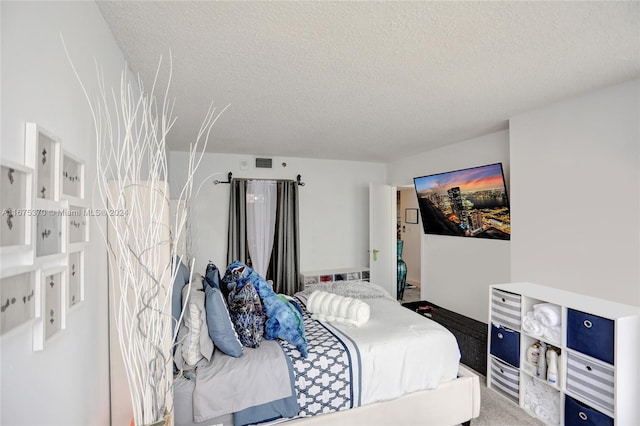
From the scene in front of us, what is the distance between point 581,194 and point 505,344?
1.27 meters

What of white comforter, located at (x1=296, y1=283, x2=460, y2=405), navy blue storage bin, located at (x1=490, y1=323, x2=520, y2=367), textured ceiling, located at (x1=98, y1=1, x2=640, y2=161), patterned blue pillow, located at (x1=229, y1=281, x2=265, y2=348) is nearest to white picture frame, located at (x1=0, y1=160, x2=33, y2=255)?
textured ceiling, located at (x1=98, y1=1, x2=640, y2=161)

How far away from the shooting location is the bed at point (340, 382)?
5.53 feet

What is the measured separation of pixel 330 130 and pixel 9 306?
2829 millimetres

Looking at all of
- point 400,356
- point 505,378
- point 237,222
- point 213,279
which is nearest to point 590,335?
point 505,378

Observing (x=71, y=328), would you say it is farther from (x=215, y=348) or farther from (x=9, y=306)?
(x=215, y=348)

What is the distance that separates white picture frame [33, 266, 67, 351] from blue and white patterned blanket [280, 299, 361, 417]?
1278 mm

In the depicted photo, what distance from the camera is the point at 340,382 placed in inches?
73.7

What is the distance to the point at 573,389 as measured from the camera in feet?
6.47

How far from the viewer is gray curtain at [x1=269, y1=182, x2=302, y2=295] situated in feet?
14.6

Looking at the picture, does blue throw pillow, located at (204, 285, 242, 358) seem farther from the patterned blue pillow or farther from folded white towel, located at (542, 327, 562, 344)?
folded white towel, located at (542, 327, 562, 344)

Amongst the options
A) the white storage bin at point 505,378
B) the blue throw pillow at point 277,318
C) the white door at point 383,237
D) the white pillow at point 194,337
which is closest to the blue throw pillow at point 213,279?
the blue throw pillow at point 277,318

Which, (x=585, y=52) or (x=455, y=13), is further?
(x=585, y=52)

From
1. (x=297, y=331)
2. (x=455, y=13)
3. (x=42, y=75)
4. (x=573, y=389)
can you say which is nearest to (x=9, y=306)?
(x=42, y=75)

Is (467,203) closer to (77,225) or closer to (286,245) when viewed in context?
(286,245)
